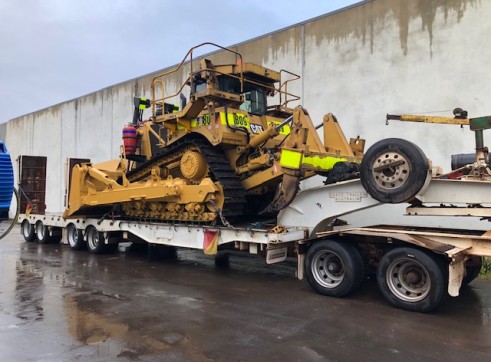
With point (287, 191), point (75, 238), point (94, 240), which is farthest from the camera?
point (75, 238)

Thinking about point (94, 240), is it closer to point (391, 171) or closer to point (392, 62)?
point (391, 171)

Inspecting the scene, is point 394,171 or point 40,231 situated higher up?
point 394,171

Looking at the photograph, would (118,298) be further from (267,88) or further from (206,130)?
(267,88)

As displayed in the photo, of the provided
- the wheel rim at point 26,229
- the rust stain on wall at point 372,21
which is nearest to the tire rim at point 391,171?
the rust stain on wall at point 372,21

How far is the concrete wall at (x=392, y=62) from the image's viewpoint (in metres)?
8.90

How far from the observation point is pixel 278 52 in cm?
1229

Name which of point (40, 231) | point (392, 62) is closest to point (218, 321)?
point (392, 62)

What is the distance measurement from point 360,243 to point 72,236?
820 centimetres

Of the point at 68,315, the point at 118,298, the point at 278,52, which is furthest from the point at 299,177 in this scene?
the point at 278,52

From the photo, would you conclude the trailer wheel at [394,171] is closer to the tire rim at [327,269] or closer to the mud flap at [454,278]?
the mud flap at [454,278]

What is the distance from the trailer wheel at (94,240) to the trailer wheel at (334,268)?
19.9 feet

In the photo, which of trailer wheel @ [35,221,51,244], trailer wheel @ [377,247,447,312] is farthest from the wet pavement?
trailer wheel @ [35,221,51,244]

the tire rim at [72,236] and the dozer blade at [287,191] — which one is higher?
the dozer blade at [287,191]

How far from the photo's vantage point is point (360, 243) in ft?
21.2
